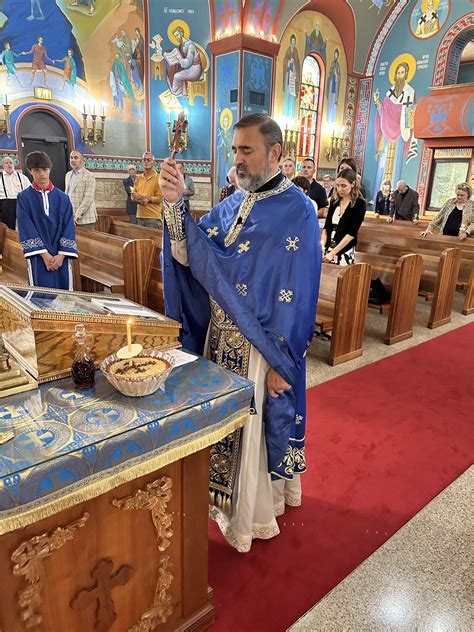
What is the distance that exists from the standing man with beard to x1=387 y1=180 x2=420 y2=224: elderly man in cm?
864

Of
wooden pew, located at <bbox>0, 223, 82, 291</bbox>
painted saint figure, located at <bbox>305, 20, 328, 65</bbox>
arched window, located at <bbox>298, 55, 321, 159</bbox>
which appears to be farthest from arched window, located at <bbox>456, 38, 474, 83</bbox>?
wooden pew, located at <bbox>0, 223, 82, 291</bbox>

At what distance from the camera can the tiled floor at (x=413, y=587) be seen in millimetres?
1921

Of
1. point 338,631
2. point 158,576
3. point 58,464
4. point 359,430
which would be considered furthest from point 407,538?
point 58,464

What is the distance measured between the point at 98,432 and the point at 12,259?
598 cm

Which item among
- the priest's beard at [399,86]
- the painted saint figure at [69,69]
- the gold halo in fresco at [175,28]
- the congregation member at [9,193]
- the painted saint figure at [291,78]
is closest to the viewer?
the congregation member at [9,193]

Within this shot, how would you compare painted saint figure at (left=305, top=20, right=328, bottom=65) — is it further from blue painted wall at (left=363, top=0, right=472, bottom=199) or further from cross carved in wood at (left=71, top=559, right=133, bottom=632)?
cross carved in wood at (left=71, top=559, right=133, bottom=632)

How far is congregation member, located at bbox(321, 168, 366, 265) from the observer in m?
4.44

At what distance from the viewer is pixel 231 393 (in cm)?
152

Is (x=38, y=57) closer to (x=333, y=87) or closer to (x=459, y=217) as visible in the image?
(x=333, y=87)

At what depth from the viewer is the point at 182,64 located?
35.5 feet

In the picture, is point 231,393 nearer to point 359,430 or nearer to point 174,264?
point 174,264

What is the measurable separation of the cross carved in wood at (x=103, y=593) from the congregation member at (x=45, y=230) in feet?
11.5

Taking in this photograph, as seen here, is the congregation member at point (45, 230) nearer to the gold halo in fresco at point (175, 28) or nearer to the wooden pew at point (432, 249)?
the wooden pew at point (432, 249)

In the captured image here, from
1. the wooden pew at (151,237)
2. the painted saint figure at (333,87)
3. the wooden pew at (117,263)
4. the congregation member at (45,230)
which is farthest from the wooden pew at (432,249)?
the painted saint figure at (333,87)
